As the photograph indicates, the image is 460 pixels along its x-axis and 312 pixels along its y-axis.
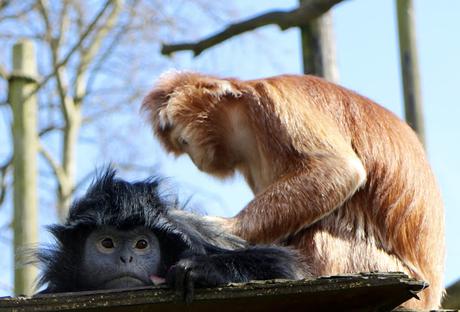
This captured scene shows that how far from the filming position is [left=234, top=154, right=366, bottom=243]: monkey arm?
16.8 feet

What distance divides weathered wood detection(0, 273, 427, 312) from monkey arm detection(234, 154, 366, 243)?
1365mm

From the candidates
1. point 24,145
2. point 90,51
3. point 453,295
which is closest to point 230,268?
point 453,295

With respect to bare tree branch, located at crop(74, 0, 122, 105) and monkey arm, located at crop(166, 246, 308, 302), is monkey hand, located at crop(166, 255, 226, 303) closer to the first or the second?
monkey arm, located at crop(166, 246, 308, 302)

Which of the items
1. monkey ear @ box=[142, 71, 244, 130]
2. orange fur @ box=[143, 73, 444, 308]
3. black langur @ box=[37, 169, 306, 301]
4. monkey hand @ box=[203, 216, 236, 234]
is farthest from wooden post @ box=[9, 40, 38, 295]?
black langur @ box=[37, 169, 306, 301]

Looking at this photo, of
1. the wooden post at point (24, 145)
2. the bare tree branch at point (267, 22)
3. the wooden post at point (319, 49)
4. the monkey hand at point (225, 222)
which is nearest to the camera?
the monkey hand at point (225, 222)

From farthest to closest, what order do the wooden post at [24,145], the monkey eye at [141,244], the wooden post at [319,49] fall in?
the wooden post at [24,145] → the wooden post at [319,49] → the monkey eye at [141,244]

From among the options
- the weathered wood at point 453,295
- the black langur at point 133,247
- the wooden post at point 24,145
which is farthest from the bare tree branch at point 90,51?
the black langur at point 133,247

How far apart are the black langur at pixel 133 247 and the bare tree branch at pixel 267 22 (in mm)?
3367

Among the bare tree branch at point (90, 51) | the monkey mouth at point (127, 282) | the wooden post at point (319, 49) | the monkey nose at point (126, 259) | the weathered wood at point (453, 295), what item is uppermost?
the bare tree branch at point (90, 51)

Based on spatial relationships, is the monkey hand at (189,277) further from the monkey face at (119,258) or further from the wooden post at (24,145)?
the wooden post at (24,145)

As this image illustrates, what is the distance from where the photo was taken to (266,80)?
18.7 ft

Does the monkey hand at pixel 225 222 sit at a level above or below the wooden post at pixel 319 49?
below

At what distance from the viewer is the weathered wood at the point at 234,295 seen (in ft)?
11.7

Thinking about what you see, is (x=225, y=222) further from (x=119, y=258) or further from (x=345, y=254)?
(x=119, y=258)
